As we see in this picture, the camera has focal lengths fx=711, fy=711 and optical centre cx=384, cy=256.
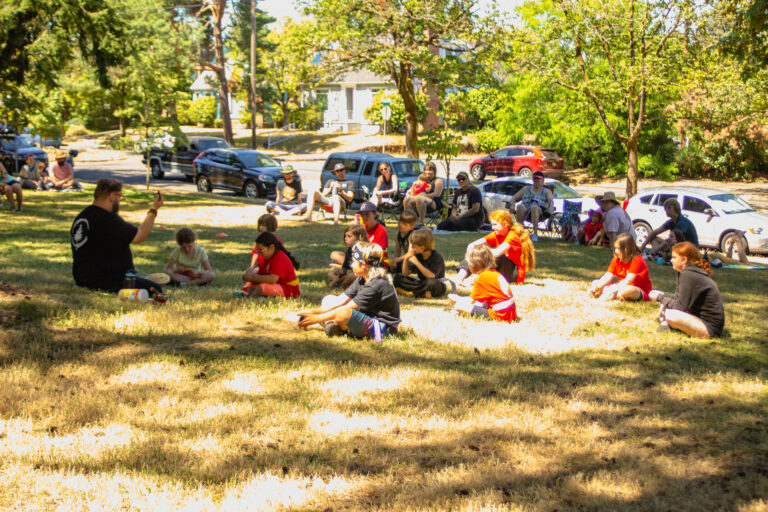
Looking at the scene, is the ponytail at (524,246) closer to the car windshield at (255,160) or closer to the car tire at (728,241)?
the car tire at (728,241)

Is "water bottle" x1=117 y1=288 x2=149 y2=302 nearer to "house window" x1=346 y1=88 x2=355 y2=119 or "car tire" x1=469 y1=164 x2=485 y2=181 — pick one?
"car tire" x1=469 y1=164 x2=485 y2=181

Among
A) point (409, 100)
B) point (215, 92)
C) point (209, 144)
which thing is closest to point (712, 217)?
point (409, 100)

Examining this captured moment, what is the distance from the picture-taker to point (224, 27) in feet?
190

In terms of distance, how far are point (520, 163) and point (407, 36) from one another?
9.12 meters

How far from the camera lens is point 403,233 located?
34.7 feet

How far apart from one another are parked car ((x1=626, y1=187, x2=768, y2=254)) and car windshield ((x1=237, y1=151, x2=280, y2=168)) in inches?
499

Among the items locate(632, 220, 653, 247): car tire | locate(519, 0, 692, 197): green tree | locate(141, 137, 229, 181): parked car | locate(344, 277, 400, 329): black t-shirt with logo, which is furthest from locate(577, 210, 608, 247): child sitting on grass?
locate(141, 137, 229, 181): parked car

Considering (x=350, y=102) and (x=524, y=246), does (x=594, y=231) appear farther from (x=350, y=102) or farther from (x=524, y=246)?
(x=350, y=102)

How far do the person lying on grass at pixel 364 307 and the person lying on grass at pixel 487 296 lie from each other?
52.7 inches

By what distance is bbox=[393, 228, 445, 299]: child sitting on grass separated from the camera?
30.3 ft

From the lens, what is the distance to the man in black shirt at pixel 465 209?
1598 cm

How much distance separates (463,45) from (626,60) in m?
10.4

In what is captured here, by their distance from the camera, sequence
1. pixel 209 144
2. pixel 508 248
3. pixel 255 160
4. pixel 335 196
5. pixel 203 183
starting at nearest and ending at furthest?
1. pixel 508 248
2. pixel 335 196
3. pixel 255 160
4. pixel 203 183
5. pixel 209 144

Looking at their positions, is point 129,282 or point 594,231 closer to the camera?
point 129,282
